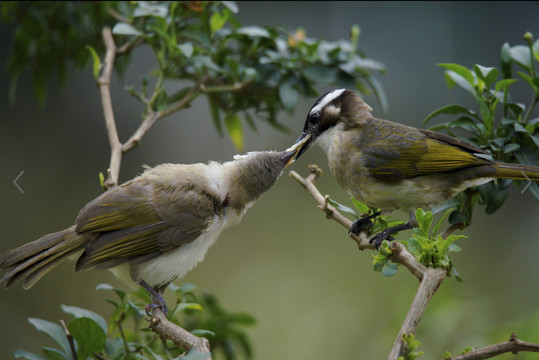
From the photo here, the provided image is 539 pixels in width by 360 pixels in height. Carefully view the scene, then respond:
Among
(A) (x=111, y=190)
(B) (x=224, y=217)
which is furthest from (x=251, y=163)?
(A) (x=111, y=190)

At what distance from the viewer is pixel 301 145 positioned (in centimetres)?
232

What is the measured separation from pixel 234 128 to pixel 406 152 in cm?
100

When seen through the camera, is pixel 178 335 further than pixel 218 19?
No

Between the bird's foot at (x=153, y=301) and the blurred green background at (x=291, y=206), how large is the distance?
2.07m

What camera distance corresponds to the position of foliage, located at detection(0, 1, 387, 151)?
8.63ft

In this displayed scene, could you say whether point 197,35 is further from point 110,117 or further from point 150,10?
point 110,117

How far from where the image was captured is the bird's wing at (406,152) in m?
2.12

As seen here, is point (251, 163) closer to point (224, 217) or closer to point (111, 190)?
point (224, 217)

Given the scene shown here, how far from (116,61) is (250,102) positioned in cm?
74

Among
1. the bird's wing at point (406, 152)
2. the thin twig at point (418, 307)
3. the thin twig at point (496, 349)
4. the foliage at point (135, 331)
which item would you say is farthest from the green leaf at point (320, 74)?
the thin twig at point (496, 349)

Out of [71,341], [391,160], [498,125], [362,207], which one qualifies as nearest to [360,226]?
[362,207]

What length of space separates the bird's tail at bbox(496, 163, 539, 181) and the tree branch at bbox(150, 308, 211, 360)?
1.11 meters

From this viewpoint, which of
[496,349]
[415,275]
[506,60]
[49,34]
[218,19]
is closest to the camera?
[496,349]

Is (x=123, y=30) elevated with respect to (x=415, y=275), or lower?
elevated
